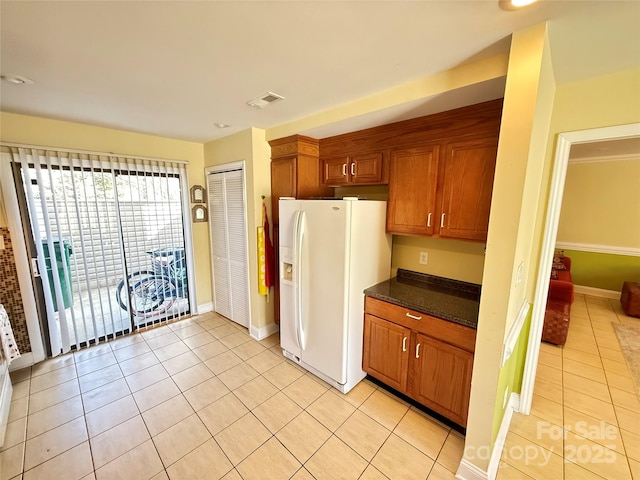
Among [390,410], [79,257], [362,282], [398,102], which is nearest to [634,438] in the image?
[390,410]

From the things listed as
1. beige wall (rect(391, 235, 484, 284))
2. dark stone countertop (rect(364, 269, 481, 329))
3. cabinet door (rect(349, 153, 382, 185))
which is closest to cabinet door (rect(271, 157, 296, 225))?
cabinet door (rect(349, 153, 382, 185))

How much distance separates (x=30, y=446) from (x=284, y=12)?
10.1ft

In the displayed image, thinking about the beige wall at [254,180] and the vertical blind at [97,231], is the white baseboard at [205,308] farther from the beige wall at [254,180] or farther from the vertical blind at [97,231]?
the beige wall at [254,180]

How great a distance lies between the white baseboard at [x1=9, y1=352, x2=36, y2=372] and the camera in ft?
8.08

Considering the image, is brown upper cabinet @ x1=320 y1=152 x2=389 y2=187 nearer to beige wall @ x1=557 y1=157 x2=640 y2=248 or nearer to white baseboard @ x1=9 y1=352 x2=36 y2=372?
white baseboard @ x1=9 y1=352 x2=36 y2=372

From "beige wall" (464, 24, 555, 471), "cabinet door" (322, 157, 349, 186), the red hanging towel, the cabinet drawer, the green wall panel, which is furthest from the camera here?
the green wall panel

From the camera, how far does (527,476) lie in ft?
5.08

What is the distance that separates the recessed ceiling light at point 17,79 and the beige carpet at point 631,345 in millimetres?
5379

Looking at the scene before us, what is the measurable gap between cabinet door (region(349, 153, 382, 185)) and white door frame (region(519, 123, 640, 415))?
48.8 inches

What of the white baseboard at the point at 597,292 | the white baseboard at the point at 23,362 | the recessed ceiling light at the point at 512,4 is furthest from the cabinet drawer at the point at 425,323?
the white baseboard at the point at 597,292

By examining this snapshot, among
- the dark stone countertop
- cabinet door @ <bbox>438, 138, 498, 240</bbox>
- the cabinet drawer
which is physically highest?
cabinet door @ <bbox>438, 138, 498, 240</bbox>

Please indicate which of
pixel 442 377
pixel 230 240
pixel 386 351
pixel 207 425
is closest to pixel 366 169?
pixel 386 351

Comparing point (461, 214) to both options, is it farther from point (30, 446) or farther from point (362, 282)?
point (30, 446)

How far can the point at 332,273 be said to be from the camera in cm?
213
